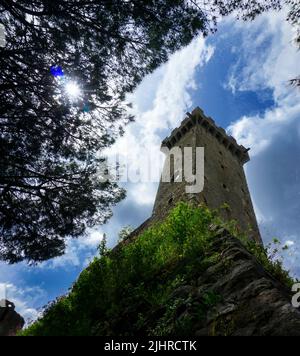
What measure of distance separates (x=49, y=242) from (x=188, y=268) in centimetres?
490

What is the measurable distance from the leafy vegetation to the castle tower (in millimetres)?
4533

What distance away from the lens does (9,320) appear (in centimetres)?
1080

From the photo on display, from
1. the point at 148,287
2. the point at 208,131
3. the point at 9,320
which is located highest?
the point at 208,131

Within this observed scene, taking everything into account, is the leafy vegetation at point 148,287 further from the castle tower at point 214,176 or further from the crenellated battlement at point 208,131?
the crenellated battlement at point 208,131

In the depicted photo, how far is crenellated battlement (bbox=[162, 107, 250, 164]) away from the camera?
18.9 m

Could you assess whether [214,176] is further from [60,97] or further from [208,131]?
[60,97]

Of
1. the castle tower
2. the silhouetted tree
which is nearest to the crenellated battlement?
the castle tower

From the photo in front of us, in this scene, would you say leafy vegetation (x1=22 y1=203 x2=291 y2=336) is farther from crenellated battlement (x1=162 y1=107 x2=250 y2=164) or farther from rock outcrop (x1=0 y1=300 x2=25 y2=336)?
crenellated battlement (x1=162 y1=107 x2=250 y2=164)

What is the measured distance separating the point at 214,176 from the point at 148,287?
9.43m

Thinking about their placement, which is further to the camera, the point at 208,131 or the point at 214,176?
the point at 208,131

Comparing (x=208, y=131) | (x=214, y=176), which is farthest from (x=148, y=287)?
(x=208, y=131)

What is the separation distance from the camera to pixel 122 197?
9961 mm
